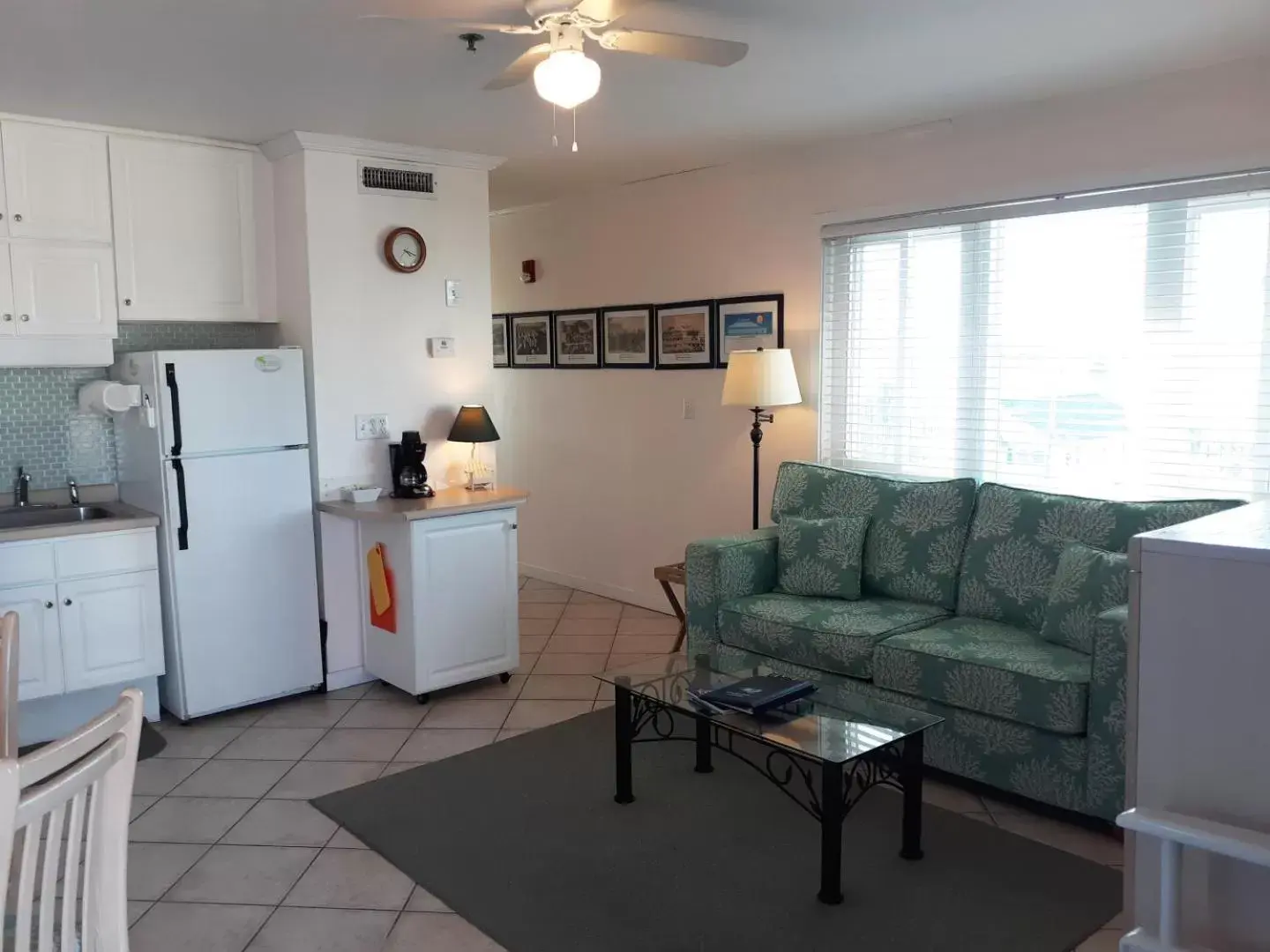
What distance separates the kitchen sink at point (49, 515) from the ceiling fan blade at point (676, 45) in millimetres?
2758

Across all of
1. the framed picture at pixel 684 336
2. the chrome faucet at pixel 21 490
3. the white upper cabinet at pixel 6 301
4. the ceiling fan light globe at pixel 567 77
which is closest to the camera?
the ceiling fan light globe at pixel 567 77

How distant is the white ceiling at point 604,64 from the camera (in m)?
2.73

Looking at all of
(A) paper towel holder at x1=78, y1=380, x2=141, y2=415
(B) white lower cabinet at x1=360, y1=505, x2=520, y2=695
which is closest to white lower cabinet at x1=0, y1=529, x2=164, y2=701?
(A) paper towel holder at x1=78, y1=380, x2=141, y2=415

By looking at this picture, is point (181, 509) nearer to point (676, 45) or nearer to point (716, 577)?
point (716, 577)

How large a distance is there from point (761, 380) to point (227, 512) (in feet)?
7.39

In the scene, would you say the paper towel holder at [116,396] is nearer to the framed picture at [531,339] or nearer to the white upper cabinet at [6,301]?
the white upper cabinet at [6,301]

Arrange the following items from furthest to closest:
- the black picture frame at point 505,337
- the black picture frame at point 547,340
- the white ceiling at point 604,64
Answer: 1. the black picture frame at point 505,337
2. the black picture frame at point 547,340
3. the white ceiling at point 604,64

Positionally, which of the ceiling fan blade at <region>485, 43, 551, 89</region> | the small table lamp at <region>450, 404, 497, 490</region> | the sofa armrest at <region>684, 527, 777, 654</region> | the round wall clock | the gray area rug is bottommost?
the gray area rug

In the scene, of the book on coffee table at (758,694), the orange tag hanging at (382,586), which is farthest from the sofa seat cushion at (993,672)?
the orange tag hanging at (382,586)

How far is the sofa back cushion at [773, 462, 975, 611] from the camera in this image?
12.5 ft

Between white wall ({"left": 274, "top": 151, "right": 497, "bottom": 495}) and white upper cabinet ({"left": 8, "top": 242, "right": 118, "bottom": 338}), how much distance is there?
0.69m

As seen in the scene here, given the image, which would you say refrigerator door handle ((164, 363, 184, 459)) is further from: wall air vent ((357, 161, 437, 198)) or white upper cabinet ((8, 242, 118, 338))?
wall air vent ((357, 161, 437, 198))

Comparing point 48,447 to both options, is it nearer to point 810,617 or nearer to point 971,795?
point 810,617

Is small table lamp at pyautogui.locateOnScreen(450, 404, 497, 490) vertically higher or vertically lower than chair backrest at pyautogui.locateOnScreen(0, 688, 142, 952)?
higher
